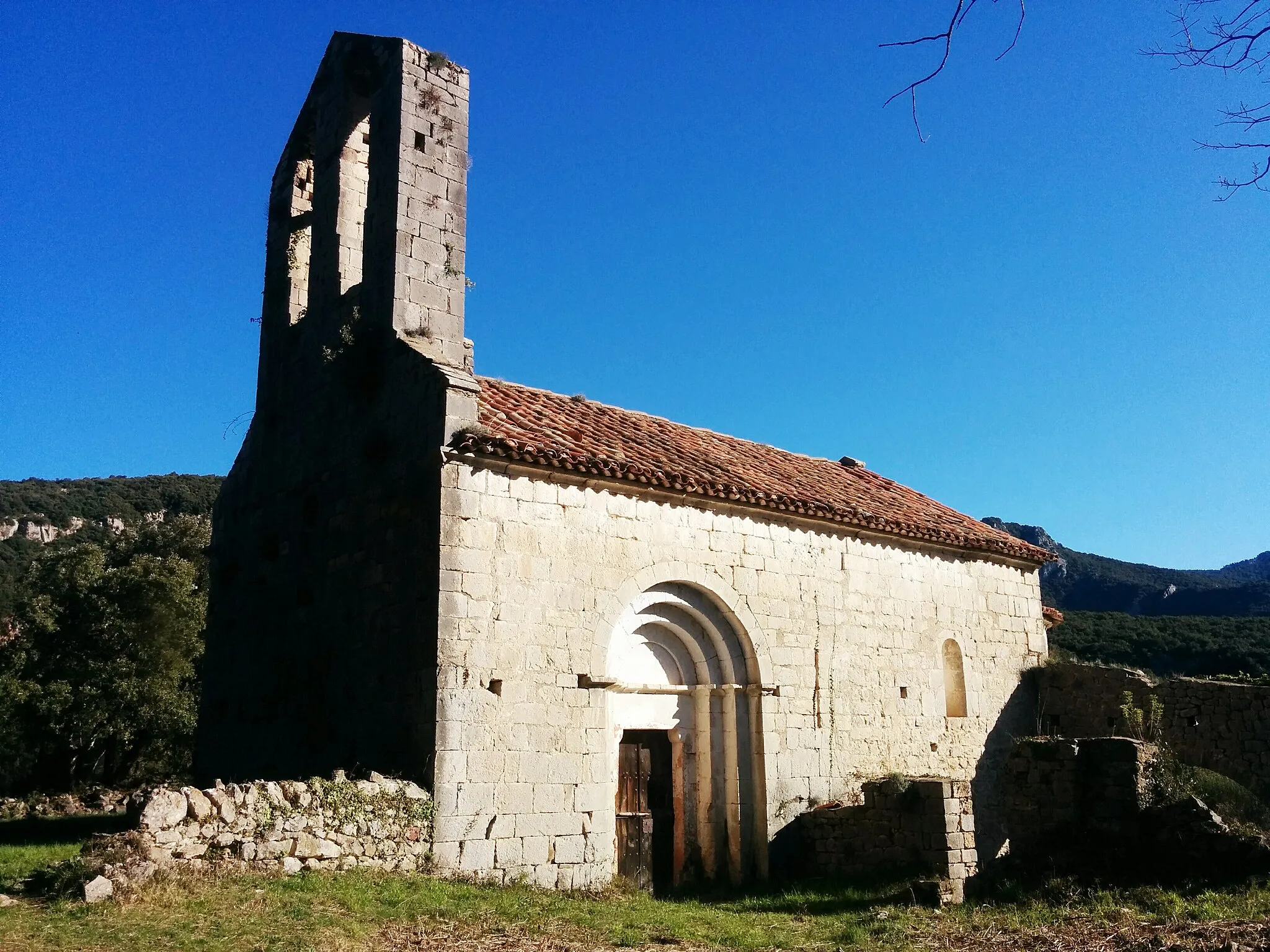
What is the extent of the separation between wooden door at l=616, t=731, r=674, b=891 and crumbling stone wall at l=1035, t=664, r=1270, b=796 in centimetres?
744

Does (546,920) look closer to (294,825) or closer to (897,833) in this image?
(294,825)

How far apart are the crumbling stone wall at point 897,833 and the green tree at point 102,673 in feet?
57.9

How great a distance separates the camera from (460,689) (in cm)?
1047

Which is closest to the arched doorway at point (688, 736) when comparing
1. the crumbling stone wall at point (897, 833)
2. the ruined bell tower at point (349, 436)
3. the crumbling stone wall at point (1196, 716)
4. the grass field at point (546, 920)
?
the crumbling stone wall at point (897, 833)

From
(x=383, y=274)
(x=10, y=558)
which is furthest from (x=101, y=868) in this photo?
(x=10, y=558)

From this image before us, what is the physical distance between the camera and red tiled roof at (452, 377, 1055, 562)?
11945mm

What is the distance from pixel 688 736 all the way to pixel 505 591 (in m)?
3.64

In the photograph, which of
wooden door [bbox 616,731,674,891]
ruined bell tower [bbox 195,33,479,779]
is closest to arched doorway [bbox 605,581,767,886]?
wooden door [bbox 616,731,674,891]

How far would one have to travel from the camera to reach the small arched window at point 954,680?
1623 centimetres

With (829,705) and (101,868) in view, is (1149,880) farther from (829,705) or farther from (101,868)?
(101,868)

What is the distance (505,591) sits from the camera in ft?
36.4

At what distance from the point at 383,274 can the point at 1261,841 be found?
10.8m

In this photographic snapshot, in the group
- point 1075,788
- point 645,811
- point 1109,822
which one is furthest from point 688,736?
point 1109,822

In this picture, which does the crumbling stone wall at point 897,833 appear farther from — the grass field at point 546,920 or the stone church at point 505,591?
the grass field at point 546,920
